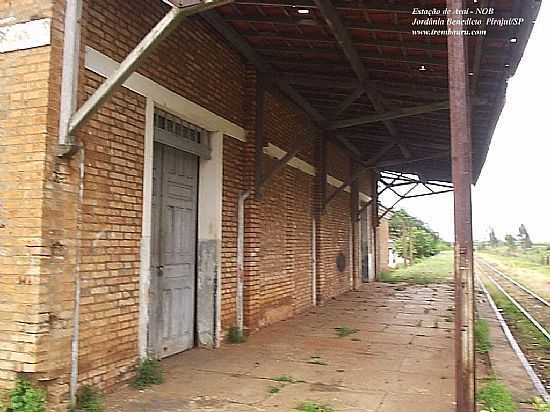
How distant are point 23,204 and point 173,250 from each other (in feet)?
8.45

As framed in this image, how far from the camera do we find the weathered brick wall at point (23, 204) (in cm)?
386

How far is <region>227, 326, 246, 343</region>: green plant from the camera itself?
7.21m

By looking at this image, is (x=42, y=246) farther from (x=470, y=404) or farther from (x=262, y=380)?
(x=470, y=404)

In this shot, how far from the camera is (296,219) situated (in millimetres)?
10320

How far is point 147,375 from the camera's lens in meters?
5.11

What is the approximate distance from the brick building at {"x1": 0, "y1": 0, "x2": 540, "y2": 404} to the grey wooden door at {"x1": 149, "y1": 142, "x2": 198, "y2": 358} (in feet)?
0.08

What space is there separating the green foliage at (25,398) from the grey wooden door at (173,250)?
2.04 m

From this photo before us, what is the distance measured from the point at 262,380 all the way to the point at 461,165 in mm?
3017

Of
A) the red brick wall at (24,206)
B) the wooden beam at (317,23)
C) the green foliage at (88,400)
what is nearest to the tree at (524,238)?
the wooden beam at (317,23)

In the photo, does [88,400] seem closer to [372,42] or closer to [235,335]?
[235,335]

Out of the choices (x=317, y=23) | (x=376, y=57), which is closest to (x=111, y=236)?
(x=317, y=23)

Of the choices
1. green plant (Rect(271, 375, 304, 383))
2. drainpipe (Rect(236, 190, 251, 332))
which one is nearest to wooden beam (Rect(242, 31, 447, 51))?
drainpipe (Rect(236, 190, 251, 332))

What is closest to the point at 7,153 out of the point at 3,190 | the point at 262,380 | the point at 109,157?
the point at 3,190

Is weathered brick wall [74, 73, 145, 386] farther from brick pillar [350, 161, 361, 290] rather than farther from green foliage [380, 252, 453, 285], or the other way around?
green foliage [380, 252, 453, 285]
